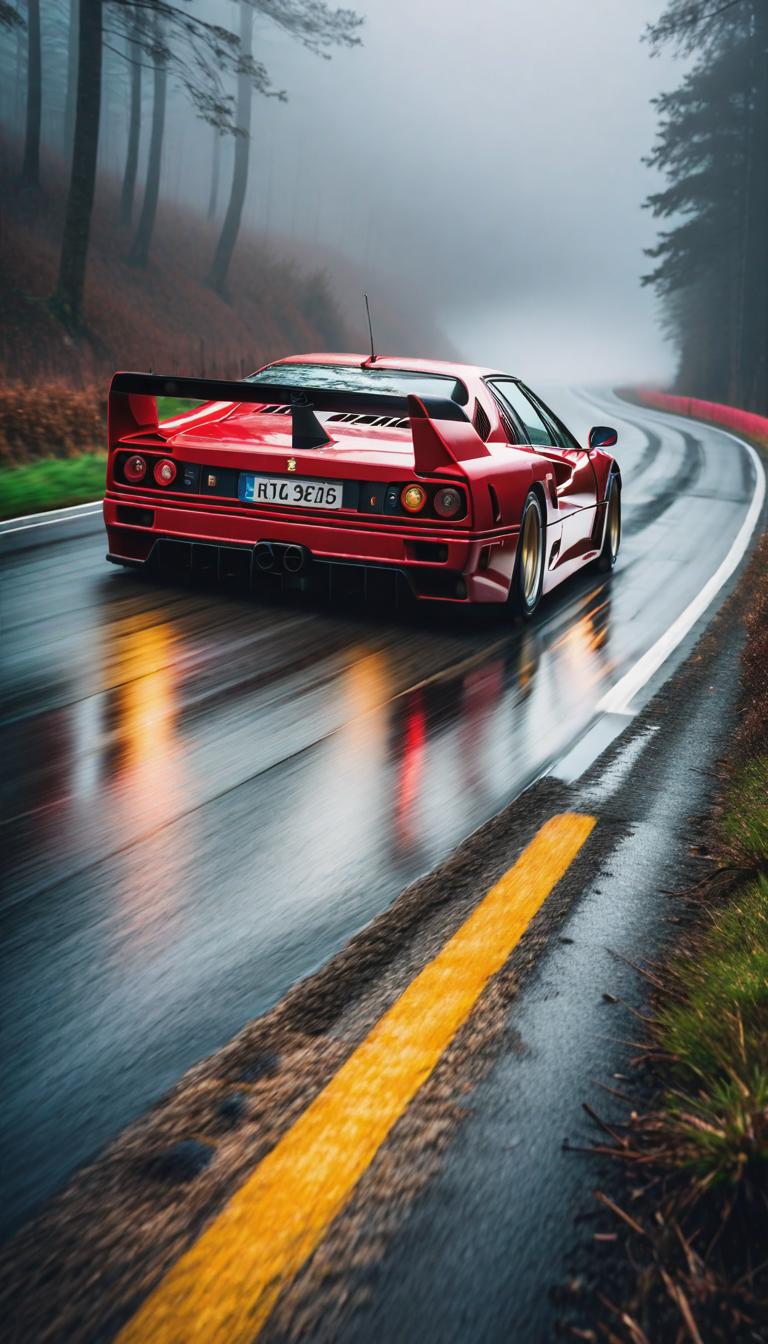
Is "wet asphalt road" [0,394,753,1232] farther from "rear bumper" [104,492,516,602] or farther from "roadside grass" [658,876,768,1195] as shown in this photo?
"roadside grass" [658,876,768,1195]

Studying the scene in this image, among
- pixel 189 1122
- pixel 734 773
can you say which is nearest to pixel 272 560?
pixel 734 773

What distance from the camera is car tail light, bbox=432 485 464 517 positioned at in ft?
20.2

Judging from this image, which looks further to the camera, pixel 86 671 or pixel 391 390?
pixel 391 390

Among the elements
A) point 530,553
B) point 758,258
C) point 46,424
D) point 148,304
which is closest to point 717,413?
point 758,258

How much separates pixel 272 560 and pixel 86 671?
4.67ft

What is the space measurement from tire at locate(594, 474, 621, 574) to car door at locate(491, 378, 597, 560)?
0.65 metres

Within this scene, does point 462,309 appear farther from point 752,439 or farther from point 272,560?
point 272,560

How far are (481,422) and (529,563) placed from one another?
84 cm

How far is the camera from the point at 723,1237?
5.74ft

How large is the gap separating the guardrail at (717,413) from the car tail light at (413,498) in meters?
26.0

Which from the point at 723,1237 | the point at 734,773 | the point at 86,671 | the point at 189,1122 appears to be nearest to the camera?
the point at 723,1237

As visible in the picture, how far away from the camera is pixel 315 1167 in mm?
1979

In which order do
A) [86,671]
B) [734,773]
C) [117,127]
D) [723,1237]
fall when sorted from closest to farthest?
[723,1237] < [734,773] < [86,671] < [117,127]

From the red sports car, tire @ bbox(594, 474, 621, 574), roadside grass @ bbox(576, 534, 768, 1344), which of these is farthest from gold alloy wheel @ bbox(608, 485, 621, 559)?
roadside grass @ bbox(576, 534, 768, 1344)
